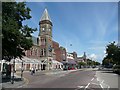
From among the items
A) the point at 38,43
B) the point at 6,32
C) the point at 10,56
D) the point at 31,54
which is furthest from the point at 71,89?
the point at 38,43

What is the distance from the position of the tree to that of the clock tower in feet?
224

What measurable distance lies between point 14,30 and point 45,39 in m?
75.4

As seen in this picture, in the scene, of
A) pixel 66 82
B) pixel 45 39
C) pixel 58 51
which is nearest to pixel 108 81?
pixel 66 82

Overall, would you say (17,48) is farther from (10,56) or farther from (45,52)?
(45,52)

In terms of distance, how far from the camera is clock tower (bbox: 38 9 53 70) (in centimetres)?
10000

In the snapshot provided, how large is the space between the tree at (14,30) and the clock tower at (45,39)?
68237 millimetres

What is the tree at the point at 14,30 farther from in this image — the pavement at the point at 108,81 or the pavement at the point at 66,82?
the pavement at the point at 108,81

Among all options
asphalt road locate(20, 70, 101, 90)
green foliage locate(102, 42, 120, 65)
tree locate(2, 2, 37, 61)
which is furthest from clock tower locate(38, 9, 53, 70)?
tree locate(2, 2, 37, 61)

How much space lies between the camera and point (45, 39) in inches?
4013

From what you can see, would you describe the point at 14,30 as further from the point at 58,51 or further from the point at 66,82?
the point at 58,51

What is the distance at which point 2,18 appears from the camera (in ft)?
85.1

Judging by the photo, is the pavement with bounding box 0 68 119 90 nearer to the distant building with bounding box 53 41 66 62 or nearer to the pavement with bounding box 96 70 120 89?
the pavement with bounding box 96 70 120 89

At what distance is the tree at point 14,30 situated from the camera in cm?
2659

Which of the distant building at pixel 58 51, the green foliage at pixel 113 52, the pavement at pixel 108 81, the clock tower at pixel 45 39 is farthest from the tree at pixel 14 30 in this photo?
the distant building at pixel 58 51
